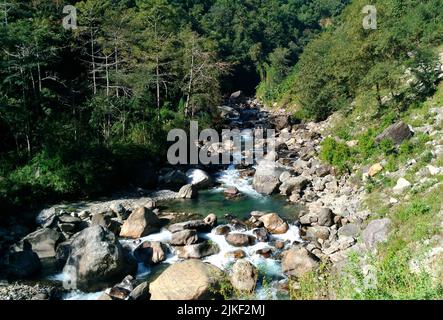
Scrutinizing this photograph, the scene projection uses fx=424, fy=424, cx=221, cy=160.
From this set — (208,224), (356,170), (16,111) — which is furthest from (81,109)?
(356,170)

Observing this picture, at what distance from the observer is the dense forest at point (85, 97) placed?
21.1 m

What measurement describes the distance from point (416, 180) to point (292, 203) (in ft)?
20.2

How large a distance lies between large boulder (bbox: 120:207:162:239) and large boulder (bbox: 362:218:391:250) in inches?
334

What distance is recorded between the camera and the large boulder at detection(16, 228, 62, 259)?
52.2 feet

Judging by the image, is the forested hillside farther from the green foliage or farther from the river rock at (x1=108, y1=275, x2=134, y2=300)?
the river rock at (x1=108, y1=275, x2=134, y2=300)

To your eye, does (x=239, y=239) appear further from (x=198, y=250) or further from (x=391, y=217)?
(x=391, y=217)

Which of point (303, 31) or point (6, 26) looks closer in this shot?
point (6, 26)

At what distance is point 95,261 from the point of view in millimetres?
13812

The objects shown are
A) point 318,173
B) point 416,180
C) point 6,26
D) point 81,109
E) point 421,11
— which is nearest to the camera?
point 416,180

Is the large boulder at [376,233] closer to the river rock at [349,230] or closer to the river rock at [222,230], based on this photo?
the river rock at [349,230]

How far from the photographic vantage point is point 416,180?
56.4 feet

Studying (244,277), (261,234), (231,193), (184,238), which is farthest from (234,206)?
(244,277)

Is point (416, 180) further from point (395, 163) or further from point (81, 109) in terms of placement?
point (81, 109)

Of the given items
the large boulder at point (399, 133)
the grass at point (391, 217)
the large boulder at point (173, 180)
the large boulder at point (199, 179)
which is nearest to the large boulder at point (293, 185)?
the grass at point (391, 217)
